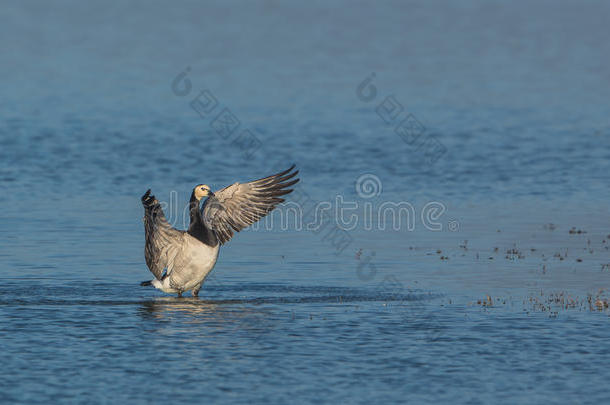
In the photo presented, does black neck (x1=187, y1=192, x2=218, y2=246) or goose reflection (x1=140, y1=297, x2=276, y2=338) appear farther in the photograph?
black neck (x1=187, y1=192, x2=218, y2=246)

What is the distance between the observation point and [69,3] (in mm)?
185125

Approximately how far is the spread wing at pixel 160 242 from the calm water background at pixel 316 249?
0.64 m

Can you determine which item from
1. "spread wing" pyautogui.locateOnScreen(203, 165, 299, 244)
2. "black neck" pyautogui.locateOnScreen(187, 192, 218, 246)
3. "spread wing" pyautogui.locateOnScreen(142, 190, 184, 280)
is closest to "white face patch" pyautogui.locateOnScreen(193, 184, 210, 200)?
"black neck" pyautogui.locateOnScreen(187, 192, 218, 246)

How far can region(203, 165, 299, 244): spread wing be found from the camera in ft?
81.1

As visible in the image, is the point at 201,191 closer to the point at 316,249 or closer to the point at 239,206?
the point at 239,206

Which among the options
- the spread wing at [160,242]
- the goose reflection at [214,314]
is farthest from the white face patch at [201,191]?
the goose reflection at [214,314]

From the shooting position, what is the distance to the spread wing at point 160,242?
23.2m

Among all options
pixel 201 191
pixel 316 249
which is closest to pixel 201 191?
pixel 201 191

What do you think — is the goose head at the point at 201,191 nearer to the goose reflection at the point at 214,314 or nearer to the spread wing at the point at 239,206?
the spread wing at the point at 239,206

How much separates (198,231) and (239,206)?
163cm

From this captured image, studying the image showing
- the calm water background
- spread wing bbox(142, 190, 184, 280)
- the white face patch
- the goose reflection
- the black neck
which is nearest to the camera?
the calm water background

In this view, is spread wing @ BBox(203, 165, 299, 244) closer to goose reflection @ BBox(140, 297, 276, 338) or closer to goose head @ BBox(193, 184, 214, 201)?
goose head @ BBox(193, 184, 214, 201)

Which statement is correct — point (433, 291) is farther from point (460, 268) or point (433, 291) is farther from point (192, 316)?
point (192, 316)

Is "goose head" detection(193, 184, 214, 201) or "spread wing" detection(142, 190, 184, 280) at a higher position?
"goose head" detection(193, 184, 214, 201)
